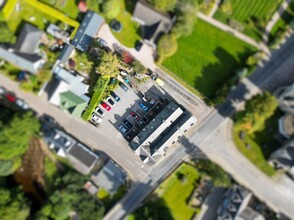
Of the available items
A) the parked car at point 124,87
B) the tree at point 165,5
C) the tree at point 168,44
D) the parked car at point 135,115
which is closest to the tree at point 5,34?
the tree at point 165,5

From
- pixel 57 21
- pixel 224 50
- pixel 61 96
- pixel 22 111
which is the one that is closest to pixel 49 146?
pixel 22 111

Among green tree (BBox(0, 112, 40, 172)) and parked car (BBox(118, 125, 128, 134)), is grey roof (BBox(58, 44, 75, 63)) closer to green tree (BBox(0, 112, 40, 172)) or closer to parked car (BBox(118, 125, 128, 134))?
parked car (BBox(118, 125, 128, 134))

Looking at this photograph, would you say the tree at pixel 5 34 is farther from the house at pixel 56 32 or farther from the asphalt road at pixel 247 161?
the asphalt road at pixel 247 161

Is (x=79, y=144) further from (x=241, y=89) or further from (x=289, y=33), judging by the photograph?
(x=289, y=33)

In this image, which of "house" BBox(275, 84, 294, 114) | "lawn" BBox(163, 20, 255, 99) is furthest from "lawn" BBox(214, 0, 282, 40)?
"house" BBox(275, 84, 294, 114)

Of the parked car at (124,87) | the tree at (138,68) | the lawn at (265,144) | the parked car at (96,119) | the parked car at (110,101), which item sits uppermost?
the tree at (138,68)

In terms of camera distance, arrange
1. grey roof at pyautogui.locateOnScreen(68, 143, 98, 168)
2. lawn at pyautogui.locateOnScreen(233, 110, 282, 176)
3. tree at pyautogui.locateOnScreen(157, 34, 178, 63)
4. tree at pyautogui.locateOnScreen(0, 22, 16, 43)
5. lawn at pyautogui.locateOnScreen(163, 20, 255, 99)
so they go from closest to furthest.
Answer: grey roof at pyautogui.locateOnScreen(68, 143, 98, 168) < tree at pyautogui.locateOnScreen(157, 34, 178, 63) < tree at pyautogui.locateOnScreen(0, 22, 16, 43) < lawn at pyautogui.locateOnScreen(163, 20, 255, 99) < lawn at pyautogui.locateOnScreen(233, 110, 282, 176)
